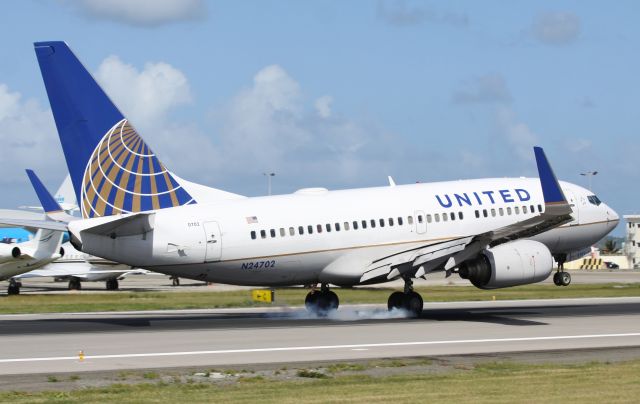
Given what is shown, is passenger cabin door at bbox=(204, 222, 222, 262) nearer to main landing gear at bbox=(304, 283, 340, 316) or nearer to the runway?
the runway

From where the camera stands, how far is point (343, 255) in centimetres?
3819

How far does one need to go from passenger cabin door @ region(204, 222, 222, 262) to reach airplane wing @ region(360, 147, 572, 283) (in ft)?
19.1

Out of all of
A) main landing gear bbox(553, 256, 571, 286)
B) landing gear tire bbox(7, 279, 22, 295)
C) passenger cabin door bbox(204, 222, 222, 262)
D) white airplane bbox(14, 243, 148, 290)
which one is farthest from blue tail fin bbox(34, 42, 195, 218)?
white airplane bbox(14, 243, 148, 290)

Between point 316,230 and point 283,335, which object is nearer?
point 283,335

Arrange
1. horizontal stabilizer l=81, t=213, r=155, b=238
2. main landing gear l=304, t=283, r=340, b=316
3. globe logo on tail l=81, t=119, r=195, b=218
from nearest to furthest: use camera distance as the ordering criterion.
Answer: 1. horizontal stabilizer l=81, t=213, r=155, b=238
2. globe logo on tail l=81, t=119, r=195, b=218
3. main landing gear l=304, t=283, r=340, b=316

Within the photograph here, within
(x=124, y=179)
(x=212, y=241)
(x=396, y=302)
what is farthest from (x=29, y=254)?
(x=212, y=241)

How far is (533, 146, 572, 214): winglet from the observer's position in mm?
34938

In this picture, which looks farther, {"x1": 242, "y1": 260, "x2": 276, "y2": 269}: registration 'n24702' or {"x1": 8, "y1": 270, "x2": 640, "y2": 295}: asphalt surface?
{"x1": 8, "y1": 270, "x2": 640, "y2": 295}: asphalt surface

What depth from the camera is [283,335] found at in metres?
31.3

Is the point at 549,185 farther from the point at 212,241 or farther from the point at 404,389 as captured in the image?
the point at 404,389

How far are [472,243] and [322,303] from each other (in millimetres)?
7343

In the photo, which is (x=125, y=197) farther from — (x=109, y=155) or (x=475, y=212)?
(x=475, y=212)

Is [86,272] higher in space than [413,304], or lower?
higher

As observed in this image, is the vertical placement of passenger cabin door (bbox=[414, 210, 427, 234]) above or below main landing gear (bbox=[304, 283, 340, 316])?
above
